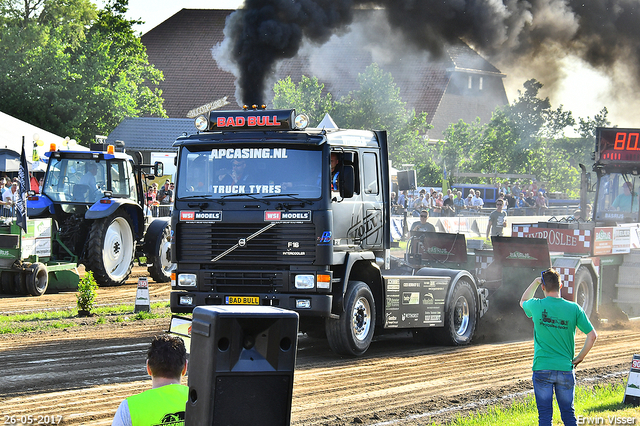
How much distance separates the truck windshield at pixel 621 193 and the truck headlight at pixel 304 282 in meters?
9.71

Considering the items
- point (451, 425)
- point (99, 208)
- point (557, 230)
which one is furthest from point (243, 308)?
point (99, 208)

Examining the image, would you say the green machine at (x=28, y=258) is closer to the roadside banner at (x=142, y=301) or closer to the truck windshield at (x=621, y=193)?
the roadside banner at (x=142, y=301)

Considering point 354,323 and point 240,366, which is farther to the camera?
point 354,323

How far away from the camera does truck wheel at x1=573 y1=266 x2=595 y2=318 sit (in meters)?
13.8

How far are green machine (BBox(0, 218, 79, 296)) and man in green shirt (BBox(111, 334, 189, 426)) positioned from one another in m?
12.1

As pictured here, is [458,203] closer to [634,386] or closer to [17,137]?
[17,137]

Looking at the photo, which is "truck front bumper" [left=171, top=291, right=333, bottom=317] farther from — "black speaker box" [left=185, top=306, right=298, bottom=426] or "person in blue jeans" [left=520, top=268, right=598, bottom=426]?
"black speaker box" [left=185, top=306, right=298, bottom=426]

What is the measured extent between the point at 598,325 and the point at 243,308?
11577 mm

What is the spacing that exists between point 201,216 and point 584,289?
24.3 ft

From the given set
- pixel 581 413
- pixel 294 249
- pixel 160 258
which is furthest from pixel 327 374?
pixel 160 258

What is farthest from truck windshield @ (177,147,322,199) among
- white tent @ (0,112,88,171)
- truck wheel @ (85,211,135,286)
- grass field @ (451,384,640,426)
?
white tent @ (0,112,88,171)

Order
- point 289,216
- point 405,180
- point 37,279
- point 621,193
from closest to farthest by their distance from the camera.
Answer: point 289,216 < point 405,180 < point 37,279 < point 621,193

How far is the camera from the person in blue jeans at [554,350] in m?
6.05

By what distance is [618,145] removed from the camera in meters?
16.7
